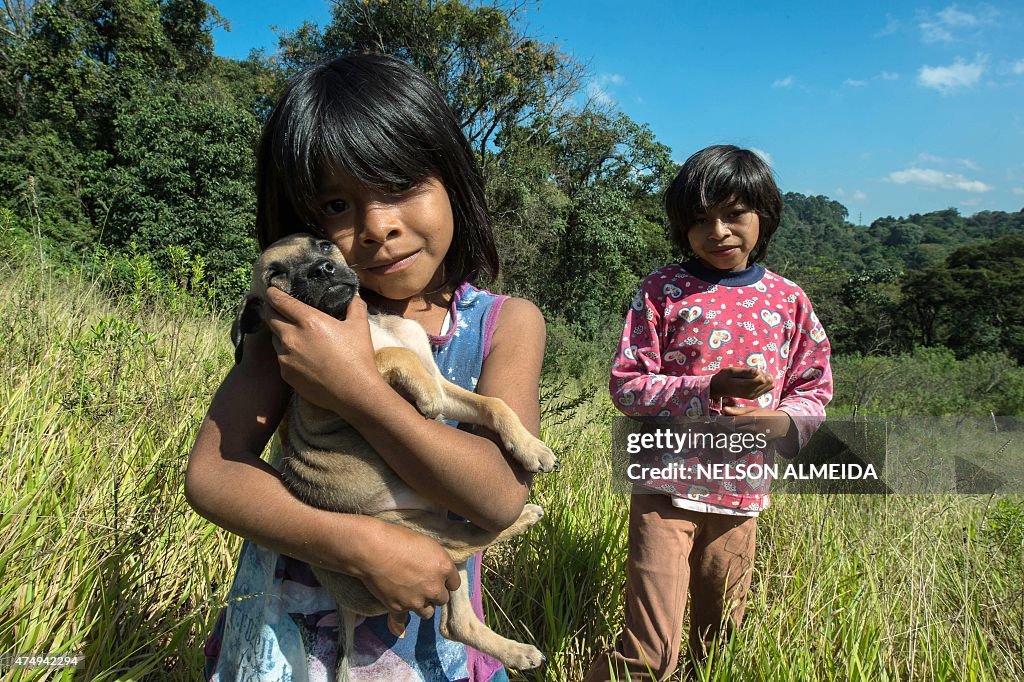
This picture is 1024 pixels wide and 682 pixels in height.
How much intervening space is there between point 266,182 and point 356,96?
0.43 metres

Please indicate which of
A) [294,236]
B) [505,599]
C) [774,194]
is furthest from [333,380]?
[774,194]

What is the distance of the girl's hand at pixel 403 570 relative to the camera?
4.77 ft

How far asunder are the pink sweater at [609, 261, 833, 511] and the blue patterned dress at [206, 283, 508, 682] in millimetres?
1207

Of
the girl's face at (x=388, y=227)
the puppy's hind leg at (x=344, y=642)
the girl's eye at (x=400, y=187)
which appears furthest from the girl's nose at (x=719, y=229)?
the puppy's hind leg at (x=344, y=642)

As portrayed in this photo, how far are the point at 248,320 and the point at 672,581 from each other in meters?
1.89

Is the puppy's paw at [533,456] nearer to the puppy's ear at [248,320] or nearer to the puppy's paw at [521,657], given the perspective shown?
the puppy's paw at [521,657]

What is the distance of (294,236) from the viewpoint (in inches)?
74.8

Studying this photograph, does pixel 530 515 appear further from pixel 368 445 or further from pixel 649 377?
pixel 649 377

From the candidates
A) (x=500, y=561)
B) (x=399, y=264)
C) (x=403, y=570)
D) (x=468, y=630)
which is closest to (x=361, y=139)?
(x=399, y=264)

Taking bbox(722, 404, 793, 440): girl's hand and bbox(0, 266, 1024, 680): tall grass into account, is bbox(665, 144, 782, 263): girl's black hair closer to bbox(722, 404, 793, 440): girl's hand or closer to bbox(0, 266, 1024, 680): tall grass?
bbox(722, 404, 793, 440): girl's hand

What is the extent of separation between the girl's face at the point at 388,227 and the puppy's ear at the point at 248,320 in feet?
1.02

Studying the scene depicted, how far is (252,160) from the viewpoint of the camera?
1898 centimetres

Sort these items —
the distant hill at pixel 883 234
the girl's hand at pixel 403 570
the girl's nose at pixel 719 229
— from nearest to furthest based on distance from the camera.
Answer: the girl's hand at pixel 403 570, the girl's nose at pixel 719 229, the distant hill at pixel 883 234

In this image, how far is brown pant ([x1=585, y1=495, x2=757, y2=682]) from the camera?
2.45 m
